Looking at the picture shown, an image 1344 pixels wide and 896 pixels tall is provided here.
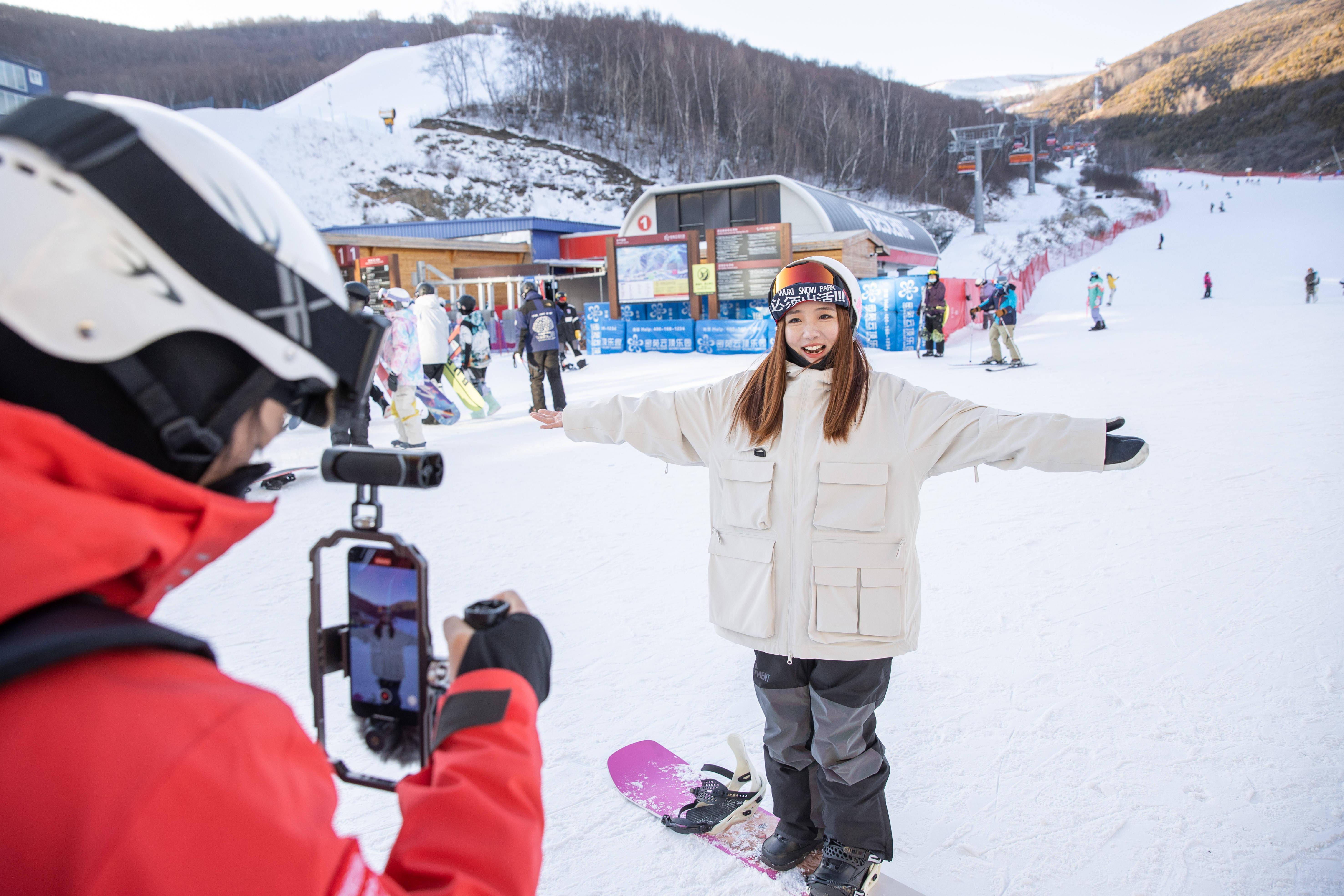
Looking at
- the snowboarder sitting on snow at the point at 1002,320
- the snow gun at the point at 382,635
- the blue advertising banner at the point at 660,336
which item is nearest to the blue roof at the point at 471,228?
the blue advertising banner at the point at 660,336

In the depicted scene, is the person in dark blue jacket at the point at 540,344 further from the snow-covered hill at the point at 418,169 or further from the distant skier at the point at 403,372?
the snow-covered hill at the point at 418,169

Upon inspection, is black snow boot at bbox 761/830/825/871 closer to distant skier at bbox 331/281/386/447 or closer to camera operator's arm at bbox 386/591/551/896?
camera operator's arm at bbox 386/591/551/896

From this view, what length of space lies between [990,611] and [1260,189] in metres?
60.7

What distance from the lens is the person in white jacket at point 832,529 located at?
75.4 inches

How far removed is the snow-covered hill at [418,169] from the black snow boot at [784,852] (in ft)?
129

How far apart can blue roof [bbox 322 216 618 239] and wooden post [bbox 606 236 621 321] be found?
1455 cm

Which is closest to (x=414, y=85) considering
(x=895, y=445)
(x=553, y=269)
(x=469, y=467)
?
(x=553, y=269)

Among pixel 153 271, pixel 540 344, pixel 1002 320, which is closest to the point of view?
pixel 153 271

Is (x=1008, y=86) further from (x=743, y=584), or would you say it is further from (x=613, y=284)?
(x=743, y=584)

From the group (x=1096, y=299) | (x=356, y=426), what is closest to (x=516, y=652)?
(x=356, y=426)

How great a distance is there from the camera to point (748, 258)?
16547 mm

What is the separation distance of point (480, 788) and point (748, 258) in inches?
654

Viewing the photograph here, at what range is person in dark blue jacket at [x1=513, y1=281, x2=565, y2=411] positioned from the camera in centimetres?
887

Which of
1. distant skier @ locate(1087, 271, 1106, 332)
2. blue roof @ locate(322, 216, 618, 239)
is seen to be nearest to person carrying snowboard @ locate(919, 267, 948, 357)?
distant skier @ locate(1087, 271, 1106, 332)
